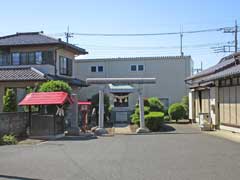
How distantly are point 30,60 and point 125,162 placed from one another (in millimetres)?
19929

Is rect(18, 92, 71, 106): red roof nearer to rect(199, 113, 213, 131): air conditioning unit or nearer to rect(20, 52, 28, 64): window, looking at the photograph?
rect(199, 113, 213, 131): air conditioning unit

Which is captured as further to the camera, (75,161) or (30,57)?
(30,57)

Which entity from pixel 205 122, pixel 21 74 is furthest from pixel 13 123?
pixel 205 122

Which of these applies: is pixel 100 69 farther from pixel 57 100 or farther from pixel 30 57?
pixel 57 100

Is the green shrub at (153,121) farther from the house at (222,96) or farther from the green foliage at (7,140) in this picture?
the green foliage at (7,140)

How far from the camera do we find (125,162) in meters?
10.5

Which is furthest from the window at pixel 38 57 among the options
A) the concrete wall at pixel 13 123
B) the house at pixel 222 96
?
the house at pixel 222 96

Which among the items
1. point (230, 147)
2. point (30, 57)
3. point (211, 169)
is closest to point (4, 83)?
point (30, 57)

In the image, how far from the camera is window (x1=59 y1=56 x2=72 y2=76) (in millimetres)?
29781

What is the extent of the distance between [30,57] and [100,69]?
31.9 ft

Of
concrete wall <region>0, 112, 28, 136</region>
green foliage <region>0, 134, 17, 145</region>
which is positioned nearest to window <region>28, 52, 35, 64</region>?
concrete wall <region>0, 112, 28, 136</region>

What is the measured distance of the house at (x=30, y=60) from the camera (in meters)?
26.3

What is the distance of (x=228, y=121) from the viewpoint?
20125 millimetres

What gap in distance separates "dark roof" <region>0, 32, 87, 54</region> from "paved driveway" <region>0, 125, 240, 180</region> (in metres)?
14.7
